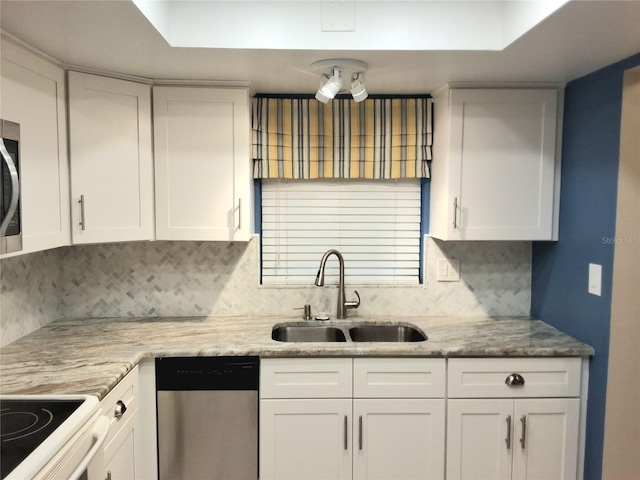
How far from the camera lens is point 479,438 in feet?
7.33

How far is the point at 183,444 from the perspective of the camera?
7.21ft

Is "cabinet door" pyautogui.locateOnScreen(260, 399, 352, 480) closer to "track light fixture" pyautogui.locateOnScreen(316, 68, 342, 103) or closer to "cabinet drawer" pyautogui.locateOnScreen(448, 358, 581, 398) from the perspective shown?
"cabinet drawer" pyautogui.locateOnScreen(448, 358, 581, 398)

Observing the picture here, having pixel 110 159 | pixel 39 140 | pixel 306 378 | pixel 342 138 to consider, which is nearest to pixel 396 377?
pixel 306 378

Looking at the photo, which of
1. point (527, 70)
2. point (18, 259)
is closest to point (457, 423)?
point (527, 70)

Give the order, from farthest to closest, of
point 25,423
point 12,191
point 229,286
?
1. point 229,286
2. point 12,191
3. point 25,423

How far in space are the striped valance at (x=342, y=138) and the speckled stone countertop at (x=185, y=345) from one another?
0.82 meters

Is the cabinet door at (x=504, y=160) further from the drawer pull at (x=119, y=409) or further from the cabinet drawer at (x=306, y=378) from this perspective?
the drawer pull at (x=119, y=409)

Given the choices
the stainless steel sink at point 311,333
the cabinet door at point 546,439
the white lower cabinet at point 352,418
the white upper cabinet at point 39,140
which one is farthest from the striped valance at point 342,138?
the cabinet door at point 546,439

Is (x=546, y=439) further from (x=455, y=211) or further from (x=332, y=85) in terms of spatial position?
(x=332, y=85)

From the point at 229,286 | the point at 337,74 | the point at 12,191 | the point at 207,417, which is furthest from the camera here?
the point at 229,286

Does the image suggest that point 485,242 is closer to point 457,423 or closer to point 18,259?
point 457,423

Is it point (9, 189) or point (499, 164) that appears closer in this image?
point (9, 189)

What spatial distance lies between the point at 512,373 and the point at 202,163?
175 cm

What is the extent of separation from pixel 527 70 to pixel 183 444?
226cm
